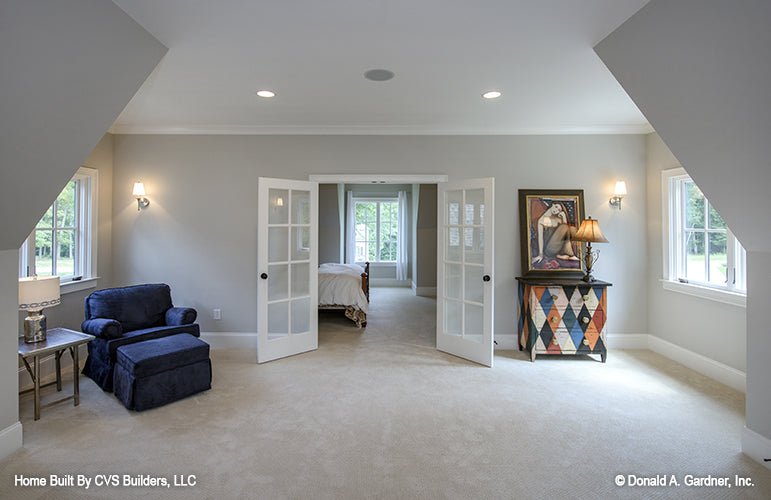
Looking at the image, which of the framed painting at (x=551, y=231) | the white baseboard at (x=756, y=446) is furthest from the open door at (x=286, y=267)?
the white baseboard at (x=756, y=446)

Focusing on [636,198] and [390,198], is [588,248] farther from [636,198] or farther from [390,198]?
[390,198]

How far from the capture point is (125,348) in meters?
3.03

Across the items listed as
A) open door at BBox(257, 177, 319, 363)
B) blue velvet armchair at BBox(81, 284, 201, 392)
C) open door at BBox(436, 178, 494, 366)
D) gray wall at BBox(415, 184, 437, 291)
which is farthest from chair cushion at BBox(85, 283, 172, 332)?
gray wall at BBox(415, 184, 437, 291)

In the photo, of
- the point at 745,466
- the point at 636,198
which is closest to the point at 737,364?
the point at 745,466

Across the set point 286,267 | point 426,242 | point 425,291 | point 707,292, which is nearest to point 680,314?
point 707,292

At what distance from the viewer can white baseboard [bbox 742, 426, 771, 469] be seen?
87.0 inches

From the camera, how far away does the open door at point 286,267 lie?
3.92 m

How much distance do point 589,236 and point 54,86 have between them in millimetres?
4308

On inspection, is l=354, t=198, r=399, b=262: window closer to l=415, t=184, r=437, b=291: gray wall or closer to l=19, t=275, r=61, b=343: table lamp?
l=415, t=184, r=437, b=291: gray wall

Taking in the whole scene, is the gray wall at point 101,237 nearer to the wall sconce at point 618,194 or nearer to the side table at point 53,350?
the side table at point 53,350

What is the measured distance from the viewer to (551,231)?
14.1ft
